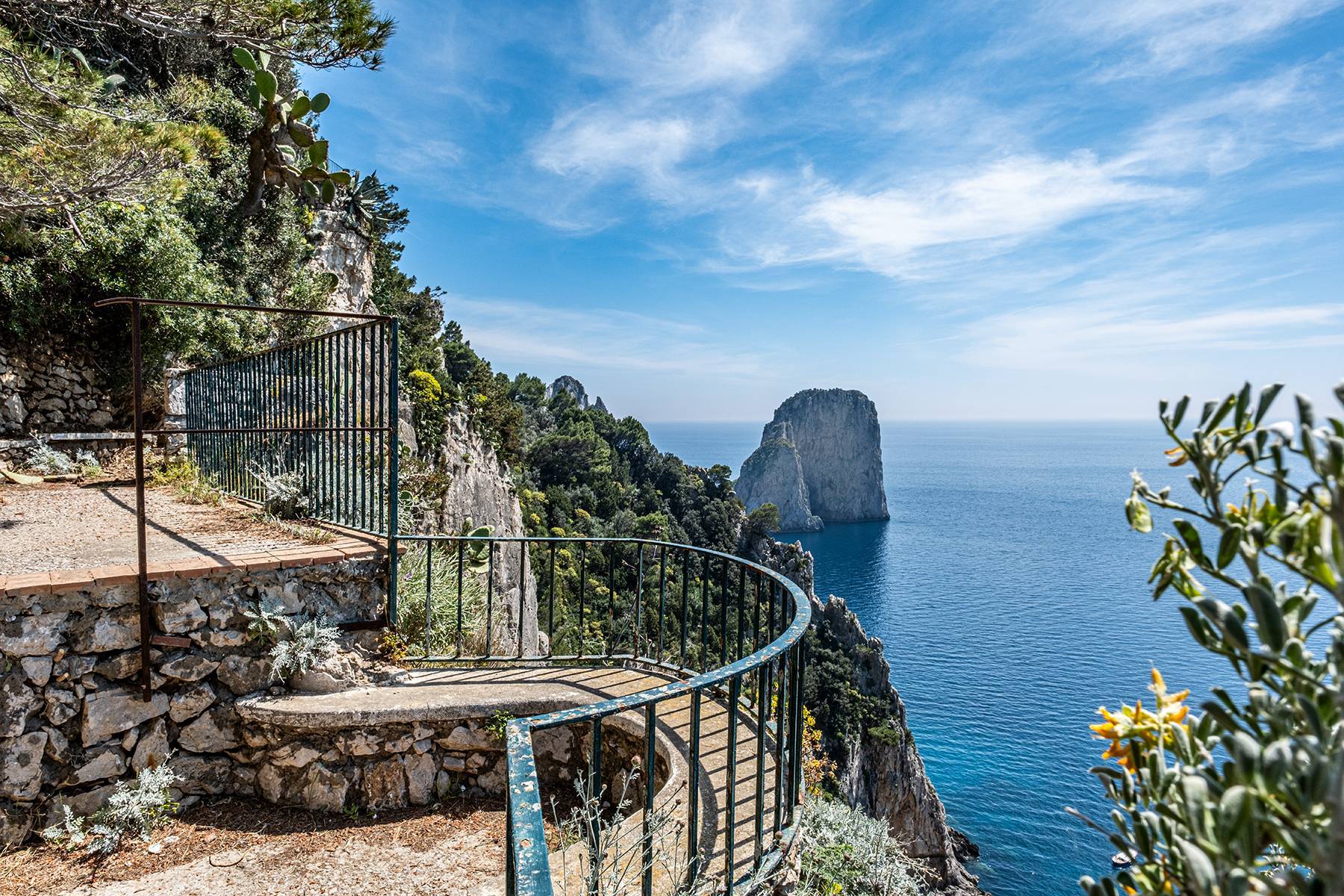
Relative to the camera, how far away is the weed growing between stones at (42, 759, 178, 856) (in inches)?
133

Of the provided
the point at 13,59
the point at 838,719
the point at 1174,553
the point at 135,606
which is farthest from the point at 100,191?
the point at 838,719

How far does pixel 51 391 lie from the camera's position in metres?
8.12

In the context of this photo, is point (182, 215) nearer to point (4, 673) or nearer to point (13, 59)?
point (13, 59)

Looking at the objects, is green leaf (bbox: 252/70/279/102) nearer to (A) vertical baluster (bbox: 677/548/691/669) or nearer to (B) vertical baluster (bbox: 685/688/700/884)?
(A) vertical baluster (bbox: 677/548/691/669)

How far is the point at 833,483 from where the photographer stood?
92.8 metres

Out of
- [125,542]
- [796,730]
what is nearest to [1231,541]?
[796,730]

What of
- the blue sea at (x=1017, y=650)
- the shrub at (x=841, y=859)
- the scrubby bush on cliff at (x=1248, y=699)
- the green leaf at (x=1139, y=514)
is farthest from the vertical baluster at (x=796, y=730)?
the blue sea at (x=1017, y=650)

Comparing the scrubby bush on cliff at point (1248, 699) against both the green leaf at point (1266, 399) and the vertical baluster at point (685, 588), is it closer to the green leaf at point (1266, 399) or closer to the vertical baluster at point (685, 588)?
the green leaf at point (1266, 399)

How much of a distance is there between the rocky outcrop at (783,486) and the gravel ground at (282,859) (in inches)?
3206

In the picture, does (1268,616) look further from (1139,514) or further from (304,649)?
(304,649)

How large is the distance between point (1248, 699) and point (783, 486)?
8525 centimetres

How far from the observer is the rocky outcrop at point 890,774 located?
2180 centimetres

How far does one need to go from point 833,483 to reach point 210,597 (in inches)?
3646

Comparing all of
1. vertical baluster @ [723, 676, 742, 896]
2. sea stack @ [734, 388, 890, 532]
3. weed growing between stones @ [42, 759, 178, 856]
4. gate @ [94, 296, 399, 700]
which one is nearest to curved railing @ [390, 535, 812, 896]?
vertical baluster @ [723, 676, 742, 896]
